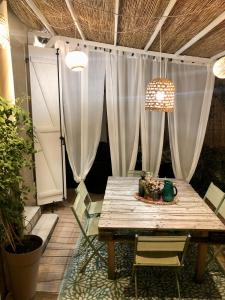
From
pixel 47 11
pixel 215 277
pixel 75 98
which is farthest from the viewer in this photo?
pixel 75 98

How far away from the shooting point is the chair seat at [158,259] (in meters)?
2.14

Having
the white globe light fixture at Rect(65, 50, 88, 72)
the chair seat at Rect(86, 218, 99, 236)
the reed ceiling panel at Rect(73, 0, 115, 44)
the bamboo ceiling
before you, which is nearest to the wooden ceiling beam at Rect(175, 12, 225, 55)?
the bamboo ceiling

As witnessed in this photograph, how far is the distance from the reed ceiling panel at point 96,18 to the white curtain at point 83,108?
0.44 meters

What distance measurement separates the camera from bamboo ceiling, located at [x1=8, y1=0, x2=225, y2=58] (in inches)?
91.6

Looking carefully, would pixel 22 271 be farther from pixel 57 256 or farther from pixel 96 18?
pixel 96 18

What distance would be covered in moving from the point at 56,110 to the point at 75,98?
13.9 inches

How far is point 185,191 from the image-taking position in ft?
10.0

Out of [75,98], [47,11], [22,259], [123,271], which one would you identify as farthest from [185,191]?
[47,11]

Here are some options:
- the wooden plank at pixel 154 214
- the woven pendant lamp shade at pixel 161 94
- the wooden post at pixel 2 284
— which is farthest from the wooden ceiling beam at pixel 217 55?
the wooden post at pixel 2 284

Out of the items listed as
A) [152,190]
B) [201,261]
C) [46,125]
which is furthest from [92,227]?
[46,125]

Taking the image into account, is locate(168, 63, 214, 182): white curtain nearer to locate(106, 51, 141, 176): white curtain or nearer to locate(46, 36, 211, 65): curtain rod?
locate(46, 36, 211, 65): curtain rod

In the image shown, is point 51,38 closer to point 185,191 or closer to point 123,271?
point 185,191

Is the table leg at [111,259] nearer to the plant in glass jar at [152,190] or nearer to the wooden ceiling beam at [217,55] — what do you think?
the plant in glass jar at [152,190]

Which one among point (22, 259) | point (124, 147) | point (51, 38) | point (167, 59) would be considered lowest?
point (22, 259)
